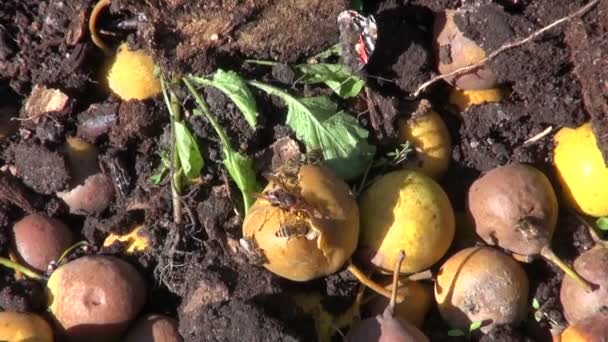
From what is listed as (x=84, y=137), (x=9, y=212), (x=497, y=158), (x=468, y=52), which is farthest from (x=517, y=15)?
(x=9, y=212)

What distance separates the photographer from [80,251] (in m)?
3.48

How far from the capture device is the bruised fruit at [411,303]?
130 inches

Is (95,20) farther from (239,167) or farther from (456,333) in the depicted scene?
(456,333)

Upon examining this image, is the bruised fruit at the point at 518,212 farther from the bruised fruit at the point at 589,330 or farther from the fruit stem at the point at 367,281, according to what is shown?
the fruit stem at the point at 367,281

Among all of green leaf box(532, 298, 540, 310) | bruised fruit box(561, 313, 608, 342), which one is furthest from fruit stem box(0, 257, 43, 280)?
bruised fruit box(561, 313, 608, 342)

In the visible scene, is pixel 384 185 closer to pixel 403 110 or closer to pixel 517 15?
pixel 403 110

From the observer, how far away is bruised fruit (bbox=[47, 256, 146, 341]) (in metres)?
3.16

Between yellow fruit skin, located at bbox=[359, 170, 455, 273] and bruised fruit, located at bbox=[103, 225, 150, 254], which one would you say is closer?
yellow fruit skin, located at bbox=[359, 170, 455, 273]

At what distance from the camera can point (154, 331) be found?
3.18m

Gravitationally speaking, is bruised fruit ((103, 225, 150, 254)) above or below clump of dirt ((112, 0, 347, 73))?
below

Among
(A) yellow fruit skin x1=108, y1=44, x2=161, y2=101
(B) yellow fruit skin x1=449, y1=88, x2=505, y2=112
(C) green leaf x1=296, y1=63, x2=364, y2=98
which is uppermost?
(A) yellow fruit skin x1=108, y1=44, x2=161, y2=101

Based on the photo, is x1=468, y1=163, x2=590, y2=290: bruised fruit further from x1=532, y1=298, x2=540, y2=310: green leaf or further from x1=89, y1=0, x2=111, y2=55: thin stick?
x1=89, y1=0, x2=111, y2=55: thin stick

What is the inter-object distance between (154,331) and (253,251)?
21.4 inches

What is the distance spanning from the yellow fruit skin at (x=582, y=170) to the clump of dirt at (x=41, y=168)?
7.13 feet
